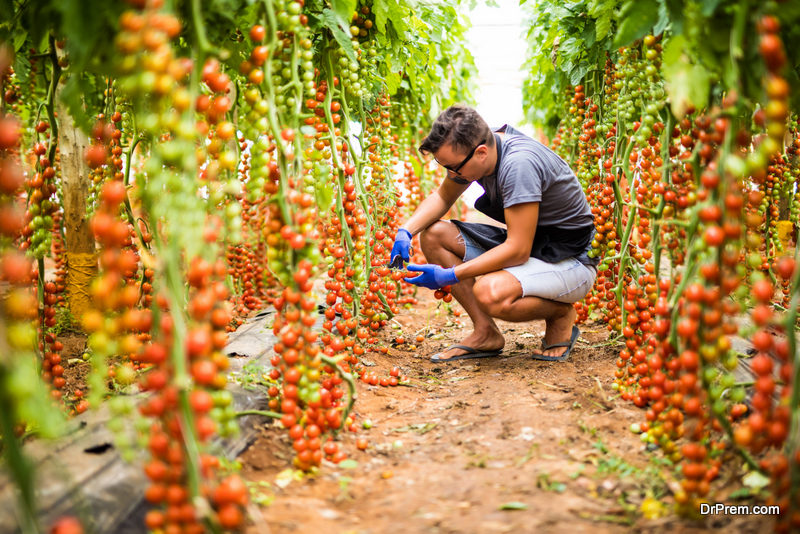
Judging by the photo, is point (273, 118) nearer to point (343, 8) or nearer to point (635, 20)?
point (343, 8)

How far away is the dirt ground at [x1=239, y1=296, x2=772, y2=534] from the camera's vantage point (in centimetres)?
134

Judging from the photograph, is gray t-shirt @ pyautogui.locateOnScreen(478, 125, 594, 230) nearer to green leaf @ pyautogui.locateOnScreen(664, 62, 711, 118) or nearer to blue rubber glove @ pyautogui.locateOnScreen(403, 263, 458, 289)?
blue rubber glove @ pyautogui.locateOnScreen(403, 263, 458, 289)

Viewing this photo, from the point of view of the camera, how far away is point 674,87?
1296mm

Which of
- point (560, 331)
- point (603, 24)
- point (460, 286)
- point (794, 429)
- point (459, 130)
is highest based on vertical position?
point (603, 24)

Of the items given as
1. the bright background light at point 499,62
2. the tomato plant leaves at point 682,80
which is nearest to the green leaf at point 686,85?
the tomato plant leaves at point 682,80

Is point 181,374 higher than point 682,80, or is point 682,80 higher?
point 682,80

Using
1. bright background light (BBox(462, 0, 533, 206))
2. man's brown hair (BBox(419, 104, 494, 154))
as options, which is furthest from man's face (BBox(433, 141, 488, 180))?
bright background light (BBox(462, 0, 533, 206))

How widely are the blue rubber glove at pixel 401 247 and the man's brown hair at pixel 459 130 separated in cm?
52

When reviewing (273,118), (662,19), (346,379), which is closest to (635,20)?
(662,19)

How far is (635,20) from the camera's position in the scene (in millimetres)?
1634

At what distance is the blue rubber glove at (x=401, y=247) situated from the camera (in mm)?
2939

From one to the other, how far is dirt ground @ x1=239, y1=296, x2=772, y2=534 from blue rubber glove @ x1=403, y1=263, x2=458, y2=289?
47 cm

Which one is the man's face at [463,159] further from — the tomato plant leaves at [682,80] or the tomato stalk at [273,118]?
the tomato plant leaves at [682,80]

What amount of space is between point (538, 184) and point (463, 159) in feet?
1.19
